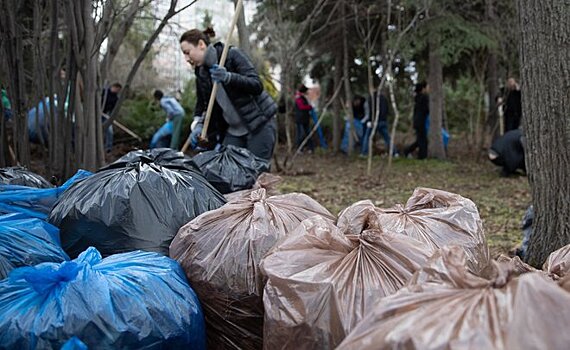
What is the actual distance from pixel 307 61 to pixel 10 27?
11.7 meters

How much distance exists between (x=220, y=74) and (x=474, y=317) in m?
3.30

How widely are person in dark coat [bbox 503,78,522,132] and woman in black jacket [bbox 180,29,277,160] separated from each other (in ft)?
27.7

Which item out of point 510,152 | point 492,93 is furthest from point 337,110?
point 510,152

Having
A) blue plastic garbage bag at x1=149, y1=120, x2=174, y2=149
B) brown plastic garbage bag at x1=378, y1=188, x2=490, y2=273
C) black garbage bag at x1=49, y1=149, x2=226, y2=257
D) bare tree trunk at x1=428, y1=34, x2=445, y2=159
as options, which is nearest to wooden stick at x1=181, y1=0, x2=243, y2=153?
black garbage bag at x1=49, y1=149, x2=226, y2=257

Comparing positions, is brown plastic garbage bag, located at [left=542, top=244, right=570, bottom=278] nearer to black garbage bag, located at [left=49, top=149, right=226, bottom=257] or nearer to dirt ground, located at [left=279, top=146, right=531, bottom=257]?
black garbage bag, located at [left=49, top=149, right=226, bottom=257]

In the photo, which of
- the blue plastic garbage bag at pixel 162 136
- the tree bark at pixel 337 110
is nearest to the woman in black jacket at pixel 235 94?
the blue plastic garbage bag at pixel 162 136

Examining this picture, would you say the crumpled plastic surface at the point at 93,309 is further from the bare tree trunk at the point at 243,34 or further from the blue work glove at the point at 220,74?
the bare tree trunk at the point at 243,34

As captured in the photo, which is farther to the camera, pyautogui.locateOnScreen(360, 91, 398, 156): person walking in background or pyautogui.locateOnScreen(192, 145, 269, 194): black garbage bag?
pyautogui.locateOnScreen(360, 91, 398, 156): person walking in background

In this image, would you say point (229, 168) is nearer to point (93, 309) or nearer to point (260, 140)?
point (260, 140)

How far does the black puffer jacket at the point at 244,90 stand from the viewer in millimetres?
4492

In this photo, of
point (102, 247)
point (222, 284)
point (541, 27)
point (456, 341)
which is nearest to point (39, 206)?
point (102, 247)

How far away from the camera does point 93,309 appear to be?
1.81 metres

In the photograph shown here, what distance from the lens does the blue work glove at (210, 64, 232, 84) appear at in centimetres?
434

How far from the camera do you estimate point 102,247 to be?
98.3 inches
